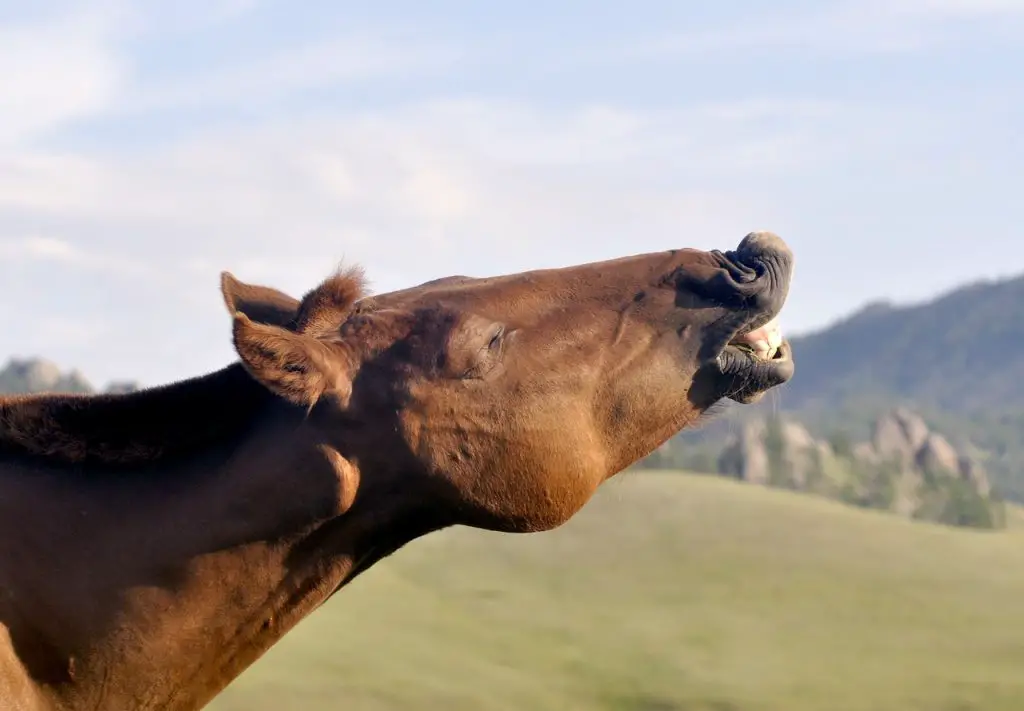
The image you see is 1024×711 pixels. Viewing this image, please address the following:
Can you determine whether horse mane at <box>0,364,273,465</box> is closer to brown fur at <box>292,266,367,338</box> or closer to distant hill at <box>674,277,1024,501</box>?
brown fur at <box>292,266,367,338</box>

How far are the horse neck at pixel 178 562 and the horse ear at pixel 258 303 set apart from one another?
1.48 ft

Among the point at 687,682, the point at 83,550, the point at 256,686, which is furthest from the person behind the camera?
the point at 687,682

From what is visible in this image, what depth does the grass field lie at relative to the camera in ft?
32.0

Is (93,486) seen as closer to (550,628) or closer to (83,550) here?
(83,550)

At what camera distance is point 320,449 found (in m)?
3.20

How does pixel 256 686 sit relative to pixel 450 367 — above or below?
below

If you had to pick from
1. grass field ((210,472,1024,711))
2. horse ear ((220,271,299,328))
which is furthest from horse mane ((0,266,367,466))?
grass field ((210,472,1024,711))

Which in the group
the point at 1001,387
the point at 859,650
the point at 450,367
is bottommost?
the point at 1001,387

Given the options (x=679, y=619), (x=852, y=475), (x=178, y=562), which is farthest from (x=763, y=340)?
(x=852, y=475)

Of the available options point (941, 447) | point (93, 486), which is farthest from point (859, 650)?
point (941, 447)

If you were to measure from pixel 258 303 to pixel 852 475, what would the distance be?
29480mm

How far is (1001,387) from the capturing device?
137 metres

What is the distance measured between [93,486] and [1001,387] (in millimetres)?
142392

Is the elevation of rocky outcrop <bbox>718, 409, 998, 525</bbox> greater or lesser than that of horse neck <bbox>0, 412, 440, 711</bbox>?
lesser
